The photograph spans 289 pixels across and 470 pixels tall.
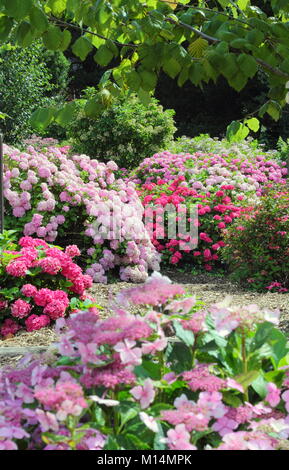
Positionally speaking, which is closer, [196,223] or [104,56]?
[104,56]

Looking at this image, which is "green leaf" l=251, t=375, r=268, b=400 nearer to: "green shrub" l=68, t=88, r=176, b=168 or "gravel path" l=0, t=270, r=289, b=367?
"gravel path" l=0, t=270, r=289, b=367

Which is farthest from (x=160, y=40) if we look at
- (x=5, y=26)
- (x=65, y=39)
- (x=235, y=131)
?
(x=5, y=26)

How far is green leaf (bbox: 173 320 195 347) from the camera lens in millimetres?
1653

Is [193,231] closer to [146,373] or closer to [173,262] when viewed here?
[173,262]

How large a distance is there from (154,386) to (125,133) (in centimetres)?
1043

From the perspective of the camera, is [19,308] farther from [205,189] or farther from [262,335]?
[205,189]

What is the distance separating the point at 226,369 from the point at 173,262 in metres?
5.44

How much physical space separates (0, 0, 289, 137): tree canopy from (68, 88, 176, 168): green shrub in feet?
29.6

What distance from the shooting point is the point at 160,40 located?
8.02ft

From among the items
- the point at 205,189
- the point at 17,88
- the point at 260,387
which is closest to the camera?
the point at 260,387

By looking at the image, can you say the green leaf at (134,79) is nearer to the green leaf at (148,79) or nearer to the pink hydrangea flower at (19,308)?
the green leaf at (148,79)

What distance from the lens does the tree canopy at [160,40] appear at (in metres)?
2.17

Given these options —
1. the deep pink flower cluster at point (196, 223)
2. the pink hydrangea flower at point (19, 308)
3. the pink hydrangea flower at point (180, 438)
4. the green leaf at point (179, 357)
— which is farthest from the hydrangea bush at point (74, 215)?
the pink hydrangea flower at point (180, 438)
